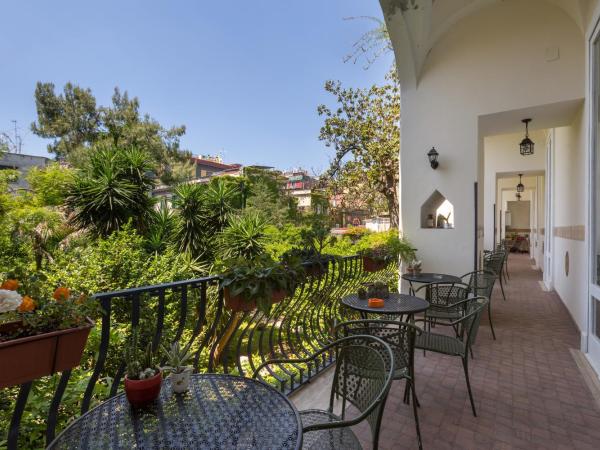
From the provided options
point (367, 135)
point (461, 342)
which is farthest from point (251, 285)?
point (367, 135)

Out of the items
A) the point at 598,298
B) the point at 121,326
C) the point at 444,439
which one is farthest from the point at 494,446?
the point at 121,326

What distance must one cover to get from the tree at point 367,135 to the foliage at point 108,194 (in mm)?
6896

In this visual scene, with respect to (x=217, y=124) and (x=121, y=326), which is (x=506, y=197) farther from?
(x=217, y=124)

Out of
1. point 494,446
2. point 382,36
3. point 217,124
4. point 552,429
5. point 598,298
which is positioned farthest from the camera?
point 217,124

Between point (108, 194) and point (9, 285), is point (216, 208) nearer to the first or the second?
point (108, 194)

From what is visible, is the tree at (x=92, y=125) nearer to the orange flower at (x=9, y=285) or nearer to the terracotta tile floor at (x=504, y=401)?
the terracotta tile floor at (x=504, y=401)

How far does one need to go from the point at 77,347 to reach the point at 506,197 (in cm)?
1693

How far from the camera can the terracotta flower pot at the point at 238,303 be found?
1935 mm

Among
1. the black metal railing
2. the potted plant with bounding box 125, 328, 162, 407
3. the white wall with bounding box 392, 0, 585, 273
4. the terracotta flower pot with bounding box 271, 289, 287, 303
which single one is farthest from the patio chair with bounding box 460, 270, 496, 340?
the potted plant with bounding box 125, 328, 162, 407

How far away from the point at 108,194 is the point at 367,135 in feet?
26.7

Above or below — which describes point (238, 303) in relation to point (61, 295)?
below

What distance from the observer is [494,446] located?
1941mm

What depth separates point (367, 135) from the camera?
11.2 metres

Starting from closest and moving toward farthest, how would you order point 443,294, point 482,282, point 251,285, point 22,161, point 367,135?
point 251,285
point 443,294
point 482,282
point 367,135
point 22,161
